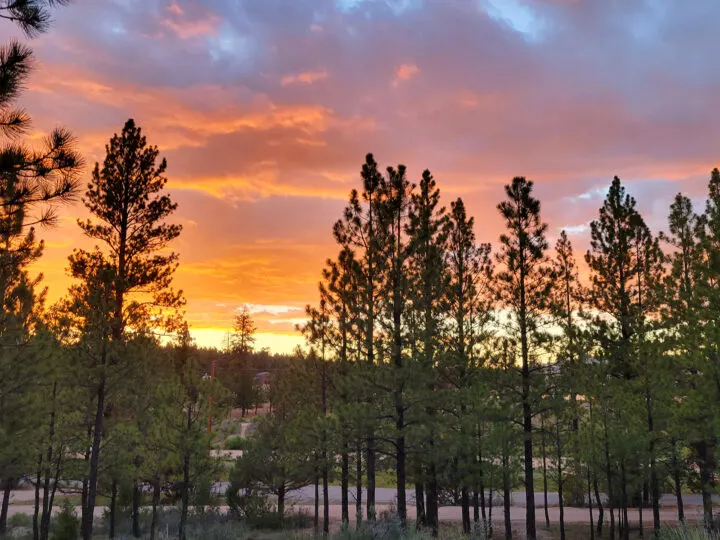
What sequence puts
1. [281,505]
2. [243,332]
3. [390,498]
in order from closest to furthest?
[281,505] < [390,498] < [243,332]

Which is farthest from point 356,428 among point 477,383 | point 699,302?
point 699,302

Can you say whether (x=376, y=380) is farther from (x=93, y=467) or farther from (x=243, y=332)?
(x=243, y=332)

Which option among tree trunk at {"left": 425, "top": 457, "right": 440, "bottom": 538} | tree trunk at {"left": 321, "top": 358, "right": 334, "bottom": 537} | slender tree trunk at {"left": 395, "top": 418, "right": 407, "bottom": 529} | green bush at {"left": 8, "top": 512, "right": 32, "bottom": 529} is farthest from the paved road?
slender tree trunk at {"left": 395, "top": 418, "right": 407, "bottom": 529}

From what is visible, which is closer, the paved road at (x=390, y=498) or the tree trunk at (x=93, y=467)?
the tree trunk at (x=93, y=467)

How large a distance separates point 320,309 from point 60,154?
13.8 m

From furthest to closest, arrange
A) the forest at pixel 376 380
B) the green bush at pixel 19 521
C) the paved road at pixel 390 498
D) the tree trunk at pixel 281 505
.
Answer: the paved road at pixel 390 498
the green bush at pixel 19 521
the tree trunk at pixel 281 505
the forest at pixel 376 380

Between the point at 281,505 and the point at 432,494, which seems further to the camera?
the point at 281,505

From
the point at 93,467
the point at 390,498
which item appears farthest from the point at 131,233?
the point at 390,498

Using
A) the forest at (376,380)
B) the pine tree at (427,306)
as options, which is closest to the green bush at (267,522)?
the forest at (376,380)

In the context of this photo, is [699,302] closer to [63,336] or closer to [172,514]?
[63,336]

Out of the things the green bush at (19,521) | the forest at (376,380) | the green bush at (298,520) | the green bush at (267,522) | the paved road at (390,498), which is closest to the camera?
the forest at (376,380)

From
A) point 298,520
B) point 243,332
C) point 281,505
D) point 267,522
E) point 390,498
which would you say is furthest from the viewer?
point 243,332

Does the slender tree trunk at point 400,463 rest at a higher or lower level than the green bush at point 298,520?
higher

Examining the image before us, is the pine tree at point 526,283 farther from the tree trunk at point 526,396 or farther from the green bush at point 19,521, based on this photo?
the green bush at point 19,521
